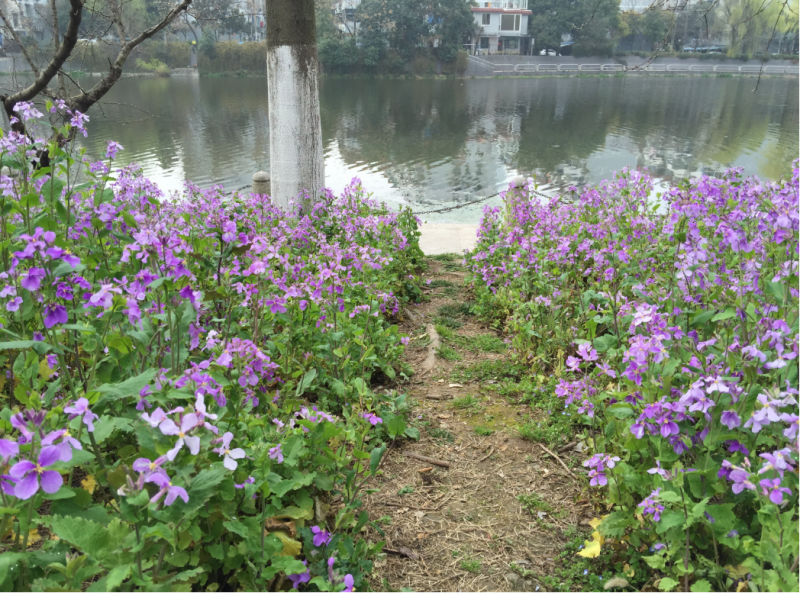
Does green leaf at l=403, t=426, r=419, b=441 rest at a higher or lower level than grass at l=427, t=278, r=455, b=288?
higher

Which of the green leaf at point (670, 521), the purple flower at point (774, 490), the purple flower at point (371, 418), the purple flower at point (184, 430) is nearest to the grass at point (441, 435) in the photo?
the purple flower at point (371, 418)

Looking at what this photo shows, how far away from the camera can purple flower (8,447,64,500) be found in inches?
38.1

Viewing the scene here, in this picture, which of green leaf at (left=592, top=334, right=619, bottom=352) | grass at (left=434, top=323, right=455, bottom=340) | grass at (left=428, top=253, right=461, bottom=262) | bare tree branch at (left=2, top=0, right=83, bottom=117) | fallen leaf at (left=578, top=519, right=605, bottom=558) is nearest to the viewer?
fallen leaf at (left=578, top=519, right=605, bottom=558)

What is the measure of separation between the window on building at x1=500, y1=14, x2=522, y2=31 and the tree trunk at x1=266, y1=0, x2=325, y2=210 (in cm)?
5518

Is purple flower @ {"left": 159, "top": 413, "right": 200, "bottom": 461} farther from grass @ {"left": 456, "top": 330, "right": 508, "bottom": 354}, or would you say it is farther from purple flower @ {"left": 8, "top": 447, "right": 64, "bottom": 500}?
grass @ {"left": 456, "top": 330, "right": 508, "bottom": 354}

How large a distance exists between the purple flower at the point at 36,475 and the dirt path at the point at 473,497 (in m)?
1.15

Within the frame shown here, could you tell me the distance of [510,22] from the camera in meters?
55.1

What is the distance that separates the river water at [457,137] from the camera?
475 inches

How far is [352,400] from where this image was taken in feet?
8.67

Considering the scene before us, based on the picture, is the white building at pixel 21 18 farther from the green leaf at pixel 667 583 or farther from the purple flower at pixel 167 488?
the green leaf at pixel 667 583

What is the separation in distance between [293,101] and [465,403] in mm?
3406

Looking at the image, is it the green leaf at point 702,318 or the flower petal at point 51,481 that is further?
the green leaf at point 702,318

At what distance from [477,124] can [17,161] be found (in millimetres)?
19453

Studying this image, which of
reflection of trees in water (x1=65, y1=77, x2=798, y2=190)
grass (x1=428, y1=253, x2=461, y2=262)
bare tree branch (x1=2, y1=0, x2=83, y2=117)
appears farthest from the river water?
grass (x1=428, y1=253, x2=461, y2=262)
